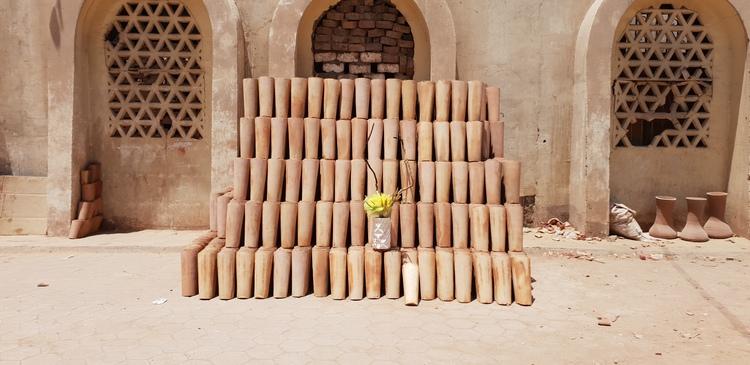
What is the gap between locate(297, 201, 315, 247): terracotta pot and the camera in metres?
4.37

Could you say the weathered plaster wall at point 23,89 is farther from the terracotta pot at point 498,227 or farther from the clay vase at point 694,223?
the clay vase at point 694,223

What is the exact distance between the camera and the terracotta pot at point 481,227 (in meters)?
4.34

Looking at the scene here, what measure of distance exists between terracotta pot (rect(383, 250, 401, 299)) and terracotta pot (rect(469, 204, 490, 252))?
2.31 ft

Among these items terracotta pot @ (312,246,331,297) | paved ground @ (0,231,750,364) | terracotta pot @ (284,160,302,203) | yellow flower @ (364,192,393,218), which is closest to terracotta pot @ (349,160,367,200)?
yellow flower @ (364,192,393,218)

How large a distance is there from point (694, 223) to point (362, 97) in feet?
16.7

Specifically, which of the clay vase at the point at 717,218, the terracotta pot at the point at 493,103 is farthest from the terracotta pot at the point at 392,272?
the clay vase at the point at 717,218

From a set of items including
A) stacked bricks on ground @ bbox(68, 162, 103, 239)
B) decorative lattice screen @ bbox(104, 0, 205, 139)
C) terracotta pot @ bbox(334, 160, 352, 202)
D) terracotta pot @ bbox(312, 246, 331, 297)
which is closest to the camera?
terracotta pot @ bbox(312, 246, 331, 297)

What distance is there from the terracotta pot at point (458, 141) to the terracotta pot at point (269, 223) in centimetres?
171

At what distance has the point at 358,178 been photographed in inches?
177

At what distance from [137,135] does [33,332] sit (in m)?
4.13

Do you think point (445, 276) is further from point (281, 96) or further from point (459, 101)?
point (281, 96)

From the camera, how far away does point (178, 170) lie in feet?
23.1

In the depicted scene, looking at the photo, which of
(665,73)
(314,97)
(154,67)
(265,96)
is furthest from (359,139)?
(665,73)

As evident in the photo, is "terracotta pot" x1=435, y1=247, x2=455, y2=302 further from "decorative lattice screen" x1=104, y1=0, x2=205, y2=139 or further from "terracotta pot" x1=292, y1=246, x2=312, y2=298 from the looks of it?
"decorative lattice screen" x1=104, y1=0, x2=205, y2=139
